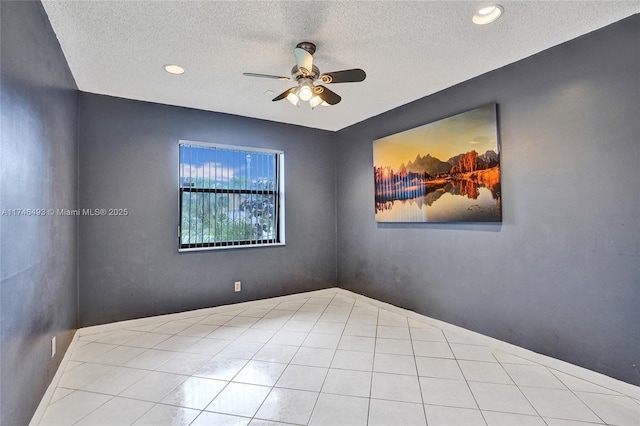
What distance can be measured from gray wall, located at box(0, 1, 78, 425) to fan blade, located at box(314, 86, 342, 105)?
5.89ft

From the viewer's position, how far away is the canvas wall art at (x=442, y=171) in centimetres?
282

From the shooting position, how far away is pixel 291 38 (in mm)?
2260

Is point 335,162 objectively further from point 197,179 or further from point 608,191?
point 608,191

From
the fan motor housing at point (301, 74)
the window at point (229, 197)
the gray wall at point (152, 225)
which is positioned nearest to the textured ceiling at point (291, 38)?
the fan motor housing at point (301, 74)

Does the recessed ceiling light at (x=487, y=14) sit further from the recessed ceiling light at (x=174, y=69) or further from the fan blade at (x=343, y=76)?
the recessed ceiling light at (x=174, y=69)

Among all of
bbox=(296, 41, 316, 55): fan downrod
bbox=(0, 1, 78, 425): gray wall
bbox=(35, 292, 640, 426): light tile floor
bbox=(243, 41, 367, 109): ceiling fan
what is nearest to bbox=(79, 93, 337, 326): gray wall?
bbox=(35, 292, 640, 426): light tile floor

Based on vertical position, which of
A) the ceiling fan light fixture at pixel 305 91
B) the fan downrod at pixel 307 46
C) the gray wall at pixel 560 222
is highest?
the fan downrod at pixel 307 46

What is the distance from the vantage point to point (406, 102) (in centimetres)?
363

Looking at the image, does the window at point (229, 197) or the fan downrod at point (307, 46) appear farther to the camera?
the window at point (229, 197)

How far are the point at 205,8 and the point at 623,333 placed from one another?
353cm

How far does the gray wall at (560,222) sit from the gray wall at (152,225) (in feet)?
6.79

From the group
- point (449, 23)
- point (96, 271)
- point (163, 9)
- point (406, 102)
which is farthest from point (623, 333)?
point (96, 271)

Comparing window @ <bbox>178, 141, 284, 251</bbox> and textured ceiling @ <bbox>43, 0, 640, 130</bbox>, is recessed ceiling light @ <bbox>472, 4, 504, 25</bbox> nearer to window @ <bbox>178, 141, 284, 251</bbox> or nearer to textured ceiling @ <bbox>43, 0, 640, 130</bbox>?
textured ceiling @ <bbox>43, 0, 640, 130</bbox>

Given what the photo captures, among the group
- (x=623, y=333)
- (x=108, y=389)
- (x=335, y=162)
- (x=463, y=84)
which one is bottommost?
(x=108, y=389)
